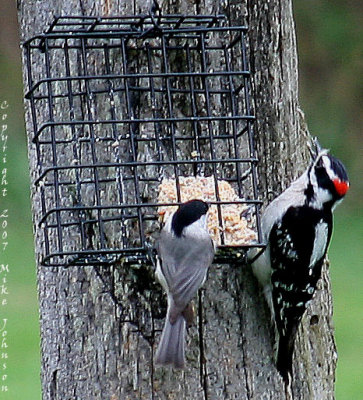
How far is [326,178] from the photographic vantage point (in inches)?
209

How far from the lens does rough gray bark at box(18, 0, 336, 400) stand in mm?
4930

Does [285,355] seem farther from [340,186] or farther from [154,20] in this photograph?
[154,20]

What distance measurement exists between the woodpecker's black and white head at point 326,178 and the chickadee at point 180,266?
723mm

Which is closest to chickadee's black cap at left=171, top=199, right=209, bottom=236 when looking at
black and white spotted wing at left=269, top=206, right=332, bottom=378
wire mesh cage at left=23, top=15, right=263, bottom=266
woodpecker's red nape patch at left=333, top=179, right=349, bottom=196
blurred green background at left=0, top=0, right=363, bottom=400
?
wire mesh cage at left=23, top=15, right=263, bottom=266

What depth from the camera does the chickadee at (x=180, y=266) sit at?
472 cm

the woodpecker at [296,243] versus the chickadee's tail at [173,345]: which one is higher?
the woodpecker at [296,243]

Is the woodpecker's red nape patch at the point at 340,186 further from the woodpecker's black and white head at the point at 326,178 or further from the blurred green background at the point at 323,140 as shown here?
the blurred green background at the point at 323,140

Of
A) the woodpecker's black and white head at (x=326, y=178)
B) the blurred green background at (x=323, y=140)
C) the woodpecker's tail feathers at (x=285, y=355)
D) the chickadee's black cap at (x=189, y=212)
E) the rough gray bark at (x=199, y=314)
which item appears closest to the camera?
the chickadee's black cap at (x=189, y=212)

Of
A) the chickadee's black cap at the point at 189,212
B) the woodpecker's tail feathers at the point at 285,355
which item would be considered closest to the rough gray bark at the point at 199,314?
the woodpecker's tail feathers at the point at 285,355

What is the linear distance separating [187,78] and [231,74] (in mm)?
194

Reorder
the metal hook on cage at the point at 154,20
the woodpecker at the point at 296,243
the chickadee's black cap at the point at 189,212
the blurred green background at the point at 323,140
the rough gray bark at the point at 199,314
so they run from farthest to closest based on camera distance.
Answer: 1. the blurred green background at the point at 323,140
2. the woodpecker at the point at 296,243
3. the rough gray bark at the point at 199,314
4. the metal hook on cage at the point at 154,20
5. the chickadee's black cap at the point at 189,212

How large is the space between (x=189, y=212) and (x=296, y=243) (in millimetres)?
864

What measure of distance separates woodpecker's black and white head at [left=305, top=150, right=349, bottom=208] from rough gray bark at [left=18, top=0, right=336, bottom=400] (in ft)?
0.32

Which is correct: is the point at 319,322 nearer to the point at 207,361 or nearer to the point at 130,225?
the point at 207,361
